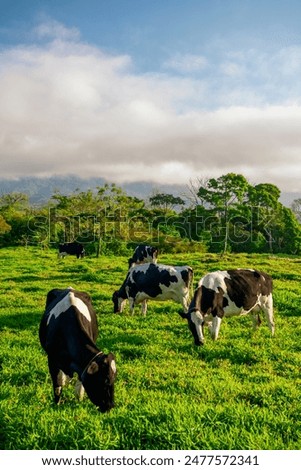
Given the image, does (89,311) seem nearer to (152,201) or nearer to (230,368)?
(230,368)

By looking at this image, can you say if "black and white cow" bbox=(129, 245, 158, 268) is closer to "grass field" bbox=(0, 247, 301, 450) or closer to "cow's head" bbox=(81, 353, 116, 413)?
"grass field" bbox=(0, 247, 301, 450)

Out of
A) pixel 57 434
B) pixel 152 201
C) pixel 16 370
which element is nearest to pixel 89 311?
pixel 16 370

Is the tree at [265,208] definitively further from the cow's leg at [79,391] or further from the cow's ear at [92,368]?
the cow's ear at [92,368]

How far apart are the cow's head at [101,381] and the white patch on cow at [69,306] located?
1.45 metres

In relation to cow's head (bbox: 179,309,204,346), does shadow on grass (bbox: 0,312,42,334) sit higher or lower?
lower

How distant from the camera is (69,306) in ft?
20.6

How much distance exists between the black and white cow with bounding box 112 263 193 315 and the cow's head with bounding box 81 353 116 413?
23.5ft

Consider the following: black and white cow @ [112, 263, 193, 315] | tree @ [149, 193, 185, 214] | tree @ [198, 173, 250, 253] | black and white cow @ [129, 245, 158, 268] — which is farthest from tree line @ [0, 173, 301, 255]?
tree @ [149, 193, 185, 214]

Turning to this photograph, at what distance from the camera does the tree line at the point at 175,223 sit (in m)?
35.5

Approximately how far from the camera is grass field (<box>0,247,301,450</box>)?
4480 mm

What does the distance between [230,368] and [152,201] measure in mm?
87704

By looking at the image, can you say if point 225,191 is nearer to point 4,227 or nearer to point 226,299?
point 4,227

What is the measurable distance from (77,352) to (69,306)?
0.97 metres

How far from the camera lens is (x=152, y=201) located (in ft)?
310
